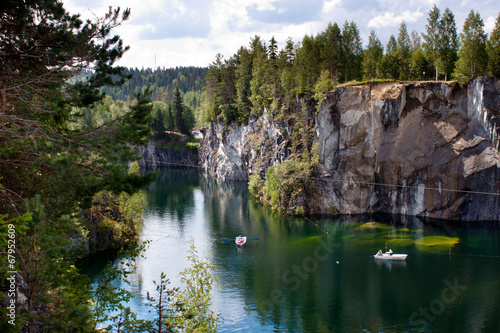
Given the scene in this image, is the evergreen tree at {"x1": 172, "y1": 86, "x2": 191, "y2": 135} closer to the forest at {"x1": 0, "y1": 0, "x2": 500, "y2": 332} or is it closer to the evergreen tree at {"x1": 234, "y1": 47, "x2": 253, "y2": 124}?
the evergreen tree at {"x1": 234, "y1": 47, "x2": 253, "y2": 124}

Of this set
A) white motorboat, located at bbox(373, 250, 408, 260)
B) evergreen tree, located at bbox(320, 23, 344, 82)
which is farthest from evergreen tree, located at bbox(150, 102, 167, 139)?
white motorboat, located at bbox(373, 250, 408, 260)

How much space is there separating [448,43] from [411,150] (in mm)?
16355

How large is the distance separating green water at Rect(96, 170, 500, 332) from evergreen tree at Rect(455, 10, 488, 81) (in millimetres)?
17562

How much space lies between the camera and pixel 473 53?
44.3 meters

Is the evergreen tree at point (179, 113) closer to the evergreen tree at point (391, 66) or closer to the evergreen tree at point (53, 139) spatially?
the evergreen tree at point (391, 66)

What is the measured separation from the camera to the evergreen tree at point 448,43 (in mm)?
50281

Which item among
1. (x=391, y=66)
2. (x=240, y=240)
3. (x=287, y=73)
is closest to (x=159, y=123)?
(x=287, y=73)

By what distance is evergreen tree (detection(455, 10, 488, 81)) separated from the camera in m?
44.3

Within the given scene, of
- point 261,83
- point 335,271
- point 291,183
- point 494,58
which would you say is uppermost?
point 261,83

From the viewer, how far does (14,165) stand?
33.1ft

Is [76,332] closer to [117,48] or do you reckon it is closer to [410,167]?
[117,48]

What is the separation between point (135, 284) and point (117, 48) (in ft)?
65.9

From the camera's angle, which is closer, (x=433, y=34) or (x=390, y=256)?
(x=390, y=256)

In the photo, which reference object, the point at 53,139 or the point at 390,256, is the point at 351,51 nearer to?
the point at 390,256
